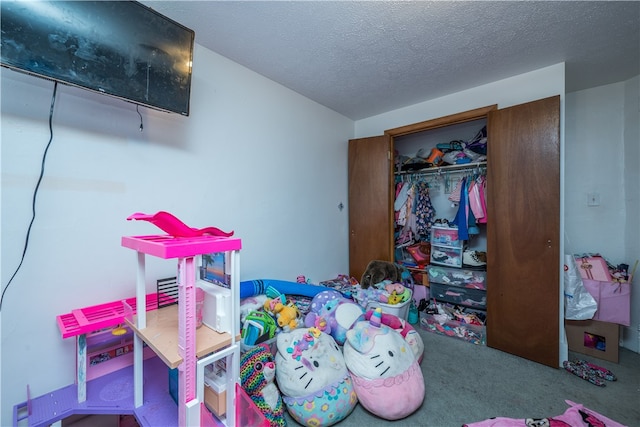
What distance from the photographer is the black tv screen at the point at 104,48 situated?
980 mm

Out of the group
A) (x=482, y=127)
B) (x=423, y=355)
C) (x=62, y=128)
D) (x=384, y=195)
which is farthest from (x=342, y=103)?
(x=423, y=355)

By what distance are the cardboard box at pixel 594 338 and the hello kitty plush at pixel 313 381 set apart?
209 cm

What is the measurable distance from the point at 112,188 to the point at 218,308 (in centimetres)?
99

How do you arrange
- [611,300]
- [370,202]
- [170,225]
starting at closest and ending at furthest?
[170,225]
[611,300]
[370,202]

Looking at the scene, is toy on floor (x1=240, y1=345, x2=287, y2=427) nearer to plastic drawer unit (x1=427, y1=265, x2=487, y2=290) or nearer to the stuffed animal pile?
the stuffed animal pile

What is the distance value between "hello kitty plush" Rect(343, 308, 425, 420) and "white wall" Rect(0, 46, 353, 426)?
1.03 m

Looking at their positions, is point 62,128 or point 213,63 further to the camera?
point 213,63

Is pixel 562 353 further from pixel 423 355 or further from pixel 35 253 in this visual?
pixel 35 253

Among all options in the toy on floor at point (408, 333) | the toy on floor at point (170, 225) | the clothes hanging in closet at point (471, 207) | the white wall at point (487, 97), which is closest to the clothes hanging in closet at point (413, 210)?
the clothes hanging in closet at point (471, 207)

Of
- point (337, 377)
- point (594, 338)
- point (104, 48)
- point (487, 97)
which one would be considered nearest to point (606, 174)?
point (487, 97)

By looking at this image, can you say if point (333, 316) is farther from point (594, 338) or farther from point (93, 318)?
point (594, 338)

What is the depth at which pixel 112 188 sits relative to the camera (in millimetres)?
1384

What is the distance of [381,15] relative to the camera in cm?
147

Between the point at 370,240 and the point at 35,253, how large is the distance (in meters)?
2.66
